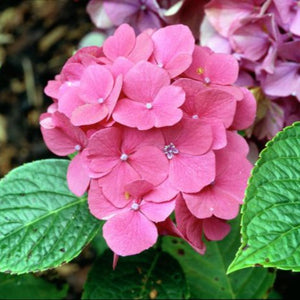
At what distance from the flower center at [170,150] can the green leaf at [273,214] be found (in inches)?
5.1

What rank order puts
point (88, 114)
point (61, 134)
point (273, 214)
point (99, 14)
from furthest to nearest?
point (99, 14)
point (61, 134)
point (88, 114)
point (273, 214)

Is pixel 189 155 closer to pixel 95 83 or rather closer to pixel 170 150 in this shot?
pixel 170 150

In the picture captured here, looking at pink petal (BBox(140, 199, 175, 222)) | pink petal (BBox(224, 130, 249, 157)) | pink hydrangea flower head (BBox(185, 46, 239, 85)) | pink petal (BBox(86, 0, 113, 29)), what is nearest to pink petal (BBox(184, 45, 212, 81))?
pink hydrangea flower head (BBox(185, 46, 239, 85))

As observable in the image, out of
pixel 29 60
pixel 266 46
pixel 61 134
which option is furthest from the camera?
pixel 29 60

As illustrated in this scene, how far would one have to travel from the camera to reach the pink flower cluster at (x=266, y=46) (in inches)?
39.4

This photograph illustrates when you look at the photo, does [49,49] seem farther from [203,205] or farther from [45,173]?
[203,205]

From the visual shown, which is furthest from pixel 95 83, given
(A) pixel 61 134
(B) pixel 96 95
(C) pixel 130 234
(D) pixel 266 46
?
(D) pixel 266 46

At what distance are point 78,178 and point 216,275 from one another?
0.47 metres

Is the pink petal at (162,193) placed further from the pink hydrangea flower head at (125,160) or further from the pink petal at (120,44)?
the pink petal at (120,44)

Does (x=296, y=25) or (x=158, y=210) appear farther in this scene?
(x=296, y=25)

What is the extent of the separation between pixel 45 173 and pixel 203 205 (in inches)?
13.5

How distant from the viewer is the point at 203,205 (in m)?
0.81

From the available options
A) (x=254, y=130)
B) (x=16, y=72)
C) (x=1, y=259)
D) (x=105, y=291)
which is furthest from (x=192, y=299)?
(x=16, y=72)

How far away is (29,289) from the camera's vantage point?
1.21 metres
